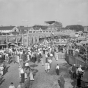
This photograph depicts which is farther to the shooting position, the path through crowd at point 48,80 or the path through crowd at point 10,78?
the path through crowd at point 10,78

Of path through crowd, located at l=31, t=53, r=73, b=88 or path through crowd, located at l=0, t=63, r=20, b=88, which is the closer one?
path through crowd, located at l=31, t=53, r=73, b=88

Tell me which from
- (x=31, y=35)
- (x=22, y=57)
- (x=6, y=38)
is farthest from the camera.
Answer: (x=31, y=35)

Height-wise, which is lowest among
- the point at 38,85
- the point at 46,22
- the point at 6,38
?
the point at 38,85

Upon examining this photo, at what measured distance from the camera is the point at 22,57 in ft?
52.5

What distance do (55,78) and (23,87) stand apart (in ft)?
11.7

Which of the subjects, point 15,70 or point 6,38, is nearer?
point 15,70

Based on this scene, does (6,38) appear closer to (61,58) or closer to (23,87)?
(61,58)

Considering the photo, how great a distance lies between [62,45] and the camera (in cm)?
2448

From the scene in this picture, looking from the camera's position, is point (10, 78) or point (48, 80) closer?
point (48, 80)

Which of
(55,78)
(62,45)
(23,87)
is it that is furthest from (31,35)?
(23,87)

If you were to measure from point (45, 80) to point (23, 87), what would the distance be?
110 inches

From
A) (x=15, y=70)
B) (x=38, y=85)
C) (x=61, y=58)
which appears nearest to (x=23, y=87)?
(x=38, y=85)

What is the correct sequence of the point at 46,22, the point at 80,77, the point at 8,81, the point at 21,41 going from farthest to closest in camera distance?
the point at 46,22, the point at 21,41, the point at 8,81, the point at 80,77

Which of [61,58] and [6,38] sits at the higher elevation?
[6,38]
